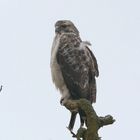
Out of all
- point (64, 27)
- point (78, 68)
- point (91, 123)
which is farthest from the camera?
point (64, 27)

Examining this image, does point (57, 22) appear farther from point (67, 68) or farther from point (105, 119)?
point (105, 119)

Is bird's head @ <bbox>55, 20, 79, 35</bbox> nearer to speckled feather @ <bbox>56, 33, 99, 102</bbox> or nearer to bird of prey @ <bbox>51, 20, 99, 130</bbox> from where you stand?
bird of prey @ <bbox>51, 20, 99, 130</bbox>

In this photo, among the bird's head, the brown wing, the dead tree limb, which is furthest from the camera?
the bird's head

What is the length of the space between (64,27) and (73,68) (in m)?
1.45

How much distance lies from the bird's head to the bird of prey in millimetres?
414

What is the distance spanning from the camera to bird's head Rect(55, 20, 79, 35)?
29.1 feet

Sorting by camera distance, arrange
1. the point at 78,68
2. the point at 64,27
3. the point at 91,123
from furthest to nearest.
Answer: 1. the point at 64,27
2. the point at 78,68
3. the point at 91,123

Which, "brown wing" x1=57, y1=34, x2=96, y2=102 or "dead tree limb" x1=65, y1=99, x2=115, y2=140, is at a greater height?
"brown wing" x1=57, y1=34, x2=96, y2=102

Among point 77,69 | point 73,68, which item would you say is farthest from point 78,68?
point 73,68

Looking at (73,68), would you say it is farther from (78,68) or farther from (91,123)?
(91,123)

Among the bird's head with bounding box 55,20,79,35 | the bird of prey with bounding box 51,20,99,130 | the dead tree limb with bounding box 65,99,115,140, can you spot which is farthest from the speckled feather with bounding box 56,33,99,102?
the dead tree limb with bounding box 65,99,115,140

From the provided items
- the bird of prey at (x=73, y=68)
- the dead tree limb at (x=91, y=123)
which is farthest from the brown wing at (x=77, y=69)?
the dead tree limb at (x=91, y=123)

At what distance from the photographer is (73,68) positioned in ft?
25.2

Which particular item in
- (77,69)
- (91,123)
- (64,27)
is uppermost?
(64,27)
